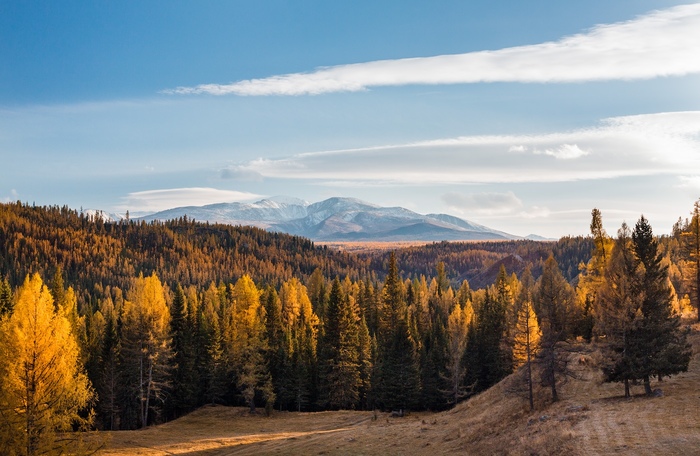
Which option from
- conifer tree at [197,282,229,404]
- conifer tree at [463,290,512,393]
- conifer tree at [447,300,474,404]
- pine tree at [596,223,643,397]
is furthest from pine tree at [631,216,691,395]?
conifer tree at [197,282,229,404]

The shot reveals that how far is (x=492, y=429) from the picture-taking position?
45.8 m

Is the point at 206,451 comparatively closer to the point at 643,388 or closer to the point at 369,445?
the point at 369,445

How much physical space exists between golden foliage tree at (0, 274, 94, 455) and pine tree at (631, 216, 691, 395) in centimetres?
3890

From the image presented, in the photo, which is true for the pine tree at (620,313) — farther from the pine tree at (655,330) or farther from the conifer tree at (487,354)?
the conifer tree at (487,354)

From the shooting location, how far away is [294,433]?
2249 inches

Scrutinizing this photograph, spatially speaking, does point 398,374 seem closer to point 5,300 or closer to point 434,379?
point 434,379

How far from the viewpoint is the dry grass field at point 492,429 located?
3216 cm

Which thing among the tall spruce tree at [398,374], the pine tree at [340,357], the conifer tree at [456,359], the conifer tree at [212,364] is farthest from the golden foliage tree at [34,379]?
the conifer tree at [456,359]

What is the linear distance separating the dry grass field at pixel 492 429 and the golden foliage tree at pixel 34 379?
16.9 m

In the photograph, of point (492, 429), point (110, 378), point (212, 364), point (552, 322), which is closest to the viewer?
point (492, 429)

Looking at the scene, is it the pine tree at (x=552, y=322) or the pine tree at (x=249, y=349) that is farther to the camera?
the pine tree at (x=249, y=349)

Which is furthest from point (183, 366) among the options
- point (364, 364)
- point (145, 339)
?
point (364, 364)

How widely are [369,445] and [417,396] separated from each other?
28.5m

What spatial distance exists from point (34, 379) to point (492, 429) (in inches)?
1388
